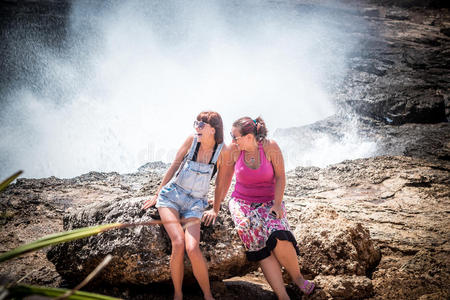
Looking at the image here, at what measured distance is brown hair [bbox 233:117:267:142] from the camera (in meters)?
2.77

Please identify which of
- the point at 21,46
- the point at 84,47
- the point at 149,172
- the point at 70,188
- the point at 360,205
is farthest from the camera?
the point at 84,47

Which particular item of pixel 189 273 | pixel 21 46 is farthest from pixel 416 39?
pixel 21 46

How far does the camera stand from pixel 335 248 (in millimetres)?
2752

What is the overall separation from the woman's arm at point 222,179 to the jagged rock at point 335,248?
1060 millimetres

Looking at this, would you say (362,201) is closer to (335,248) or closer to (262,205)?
(335,248)

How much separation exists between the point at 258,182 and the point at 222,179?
384mm

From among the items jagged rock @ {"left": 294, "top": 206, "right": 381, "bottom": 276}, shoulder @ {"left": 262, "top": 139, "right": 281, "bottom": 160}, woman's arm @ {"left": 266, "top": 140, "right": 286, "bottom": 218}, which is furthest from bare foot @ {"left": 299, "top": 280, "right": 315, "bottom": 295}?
shoulder @ {"left": 262, "top": 139, "right": 281, "bottom": 160}

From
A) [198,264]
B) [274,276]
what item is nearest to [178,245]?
[198,264]

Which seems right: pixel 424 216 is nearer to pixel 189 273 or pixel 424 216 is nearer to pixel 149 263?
pixel 189 273

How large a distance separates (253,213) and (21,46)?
28.6m

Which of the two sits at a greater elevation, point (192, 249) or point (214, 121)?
point (214, 121)

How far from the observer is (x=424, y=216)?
396 cm

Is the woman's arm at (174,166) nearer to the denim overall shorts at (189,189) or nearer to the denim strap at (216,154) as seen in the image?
the denim overall shorts at (189,189)

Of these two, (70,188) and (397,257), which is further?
(70,188)
